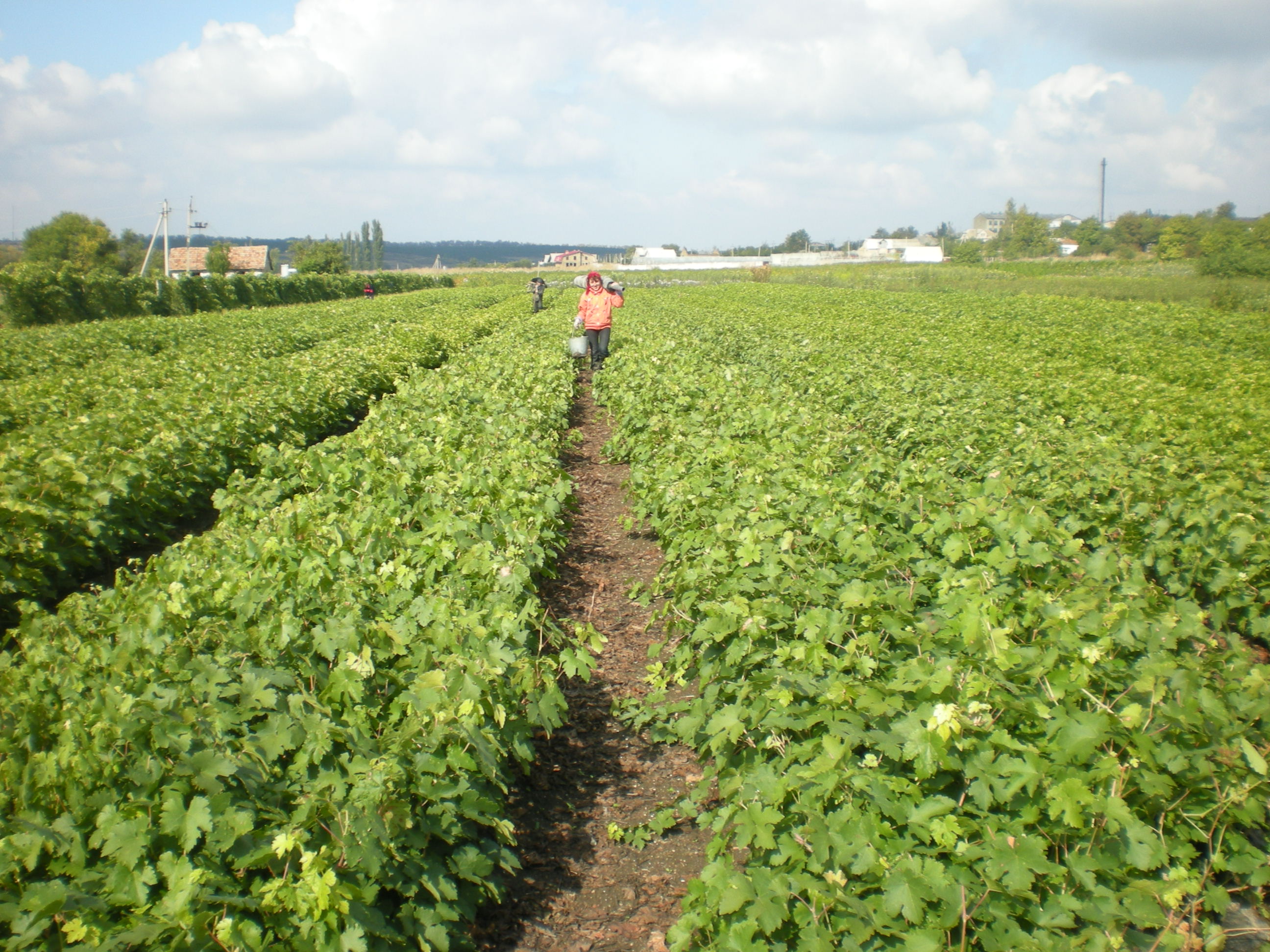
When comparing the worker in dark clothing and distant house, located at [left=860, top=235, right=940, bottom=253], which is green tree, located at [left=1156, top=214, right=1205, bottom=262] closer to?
distant house, located at [left=860, top=235, right=940, bottom=253]

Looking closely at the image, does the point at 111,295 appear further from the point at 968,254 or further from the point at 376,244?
the point at 376,244

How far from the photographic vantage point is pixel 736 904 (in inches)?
87.9

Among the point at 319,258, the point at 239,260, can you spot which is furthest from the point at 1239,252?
the point at 239,260

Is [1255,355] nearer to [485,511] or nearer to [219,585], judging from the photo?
[485,511]

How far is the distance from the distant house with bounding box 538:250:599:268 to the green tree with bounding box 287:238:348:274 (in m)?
27.1

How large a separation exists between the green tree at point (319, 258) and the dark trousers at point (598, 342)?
61.1 metres

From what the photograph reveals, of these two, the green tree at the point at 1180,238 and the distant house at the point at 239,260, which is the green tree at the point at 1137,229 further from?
the distant house at the point at 239,260

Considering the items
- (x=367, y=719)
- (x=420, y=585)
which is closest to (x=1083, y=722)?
(x=367, y=719)

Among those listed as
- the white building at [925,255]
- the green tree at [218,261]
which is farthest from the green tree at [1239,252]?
the green tree at [218,261]

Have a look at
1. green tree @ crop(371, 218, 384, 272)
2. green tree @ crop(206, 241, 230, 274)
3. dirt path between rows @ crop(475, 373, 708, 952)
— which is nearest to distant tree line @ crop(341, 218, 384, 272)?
green tree @ crop(371, 218, 384, 272)

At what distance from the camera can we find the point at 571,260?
341 ft

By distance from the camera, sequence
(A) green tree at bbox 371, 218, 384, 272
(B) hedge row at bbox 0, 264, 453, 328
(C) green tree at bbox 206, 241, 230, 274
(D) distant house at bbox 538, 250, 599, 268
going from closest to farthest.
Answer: (B) hedge row at bbox 0, 264, 453, 328 → (C) green tree at bbox 206, 241, 230, 274 → (D) distant house at bbox 538, 250, 599, 268 → (A) green tree at bbox 371, 218, 384, 272

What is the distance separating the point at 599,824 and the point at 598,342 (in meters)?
11.3

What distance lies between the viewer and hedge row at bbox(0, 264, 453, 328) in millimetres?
27562
